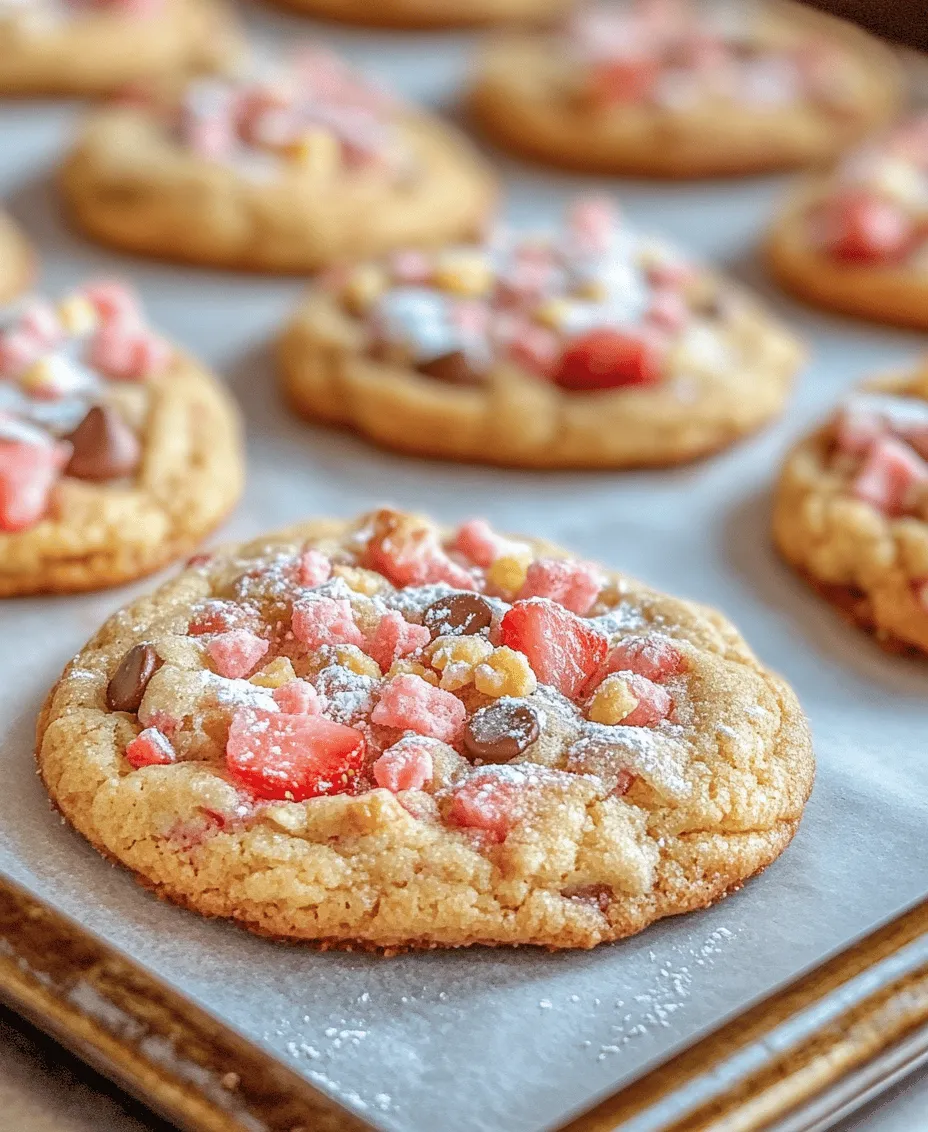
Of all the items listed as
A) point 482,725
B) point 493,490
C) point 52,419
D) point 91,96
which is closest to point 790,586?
point 493,490

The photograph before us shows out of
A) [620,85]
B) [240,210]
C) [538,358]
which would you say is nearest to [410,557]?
[538,358]

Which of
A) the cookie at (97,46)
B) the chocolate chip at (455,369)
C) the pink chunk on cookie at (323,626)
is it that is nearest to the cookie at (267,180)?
the cookie at (97,46)

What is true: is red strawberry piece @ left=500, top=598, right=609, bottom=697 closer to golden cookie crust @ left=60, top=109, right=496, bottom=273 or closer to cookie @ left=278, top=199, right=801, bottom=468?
cookie @ left=278, top=199, right=801, bottom=468

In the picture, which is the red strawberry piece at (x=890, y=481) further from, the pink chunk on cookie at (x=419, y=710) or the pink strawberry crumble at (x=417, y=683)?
the pink chunk on cookie at (x=419, y=710)

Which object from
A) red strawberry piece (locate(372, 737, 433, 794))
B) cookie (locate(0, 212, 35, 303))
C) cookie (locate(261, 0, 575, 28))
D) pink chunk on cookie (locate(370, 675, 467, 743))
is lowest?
cookie (locate(0, 212, 35, 303))

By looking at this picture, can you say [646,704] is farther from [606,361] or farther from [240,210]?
[240,210]

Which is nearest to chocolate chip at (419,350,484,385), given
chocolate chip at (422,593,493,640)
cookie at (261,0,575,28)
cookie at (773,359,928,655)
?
cookie at (773,359,928,655)
